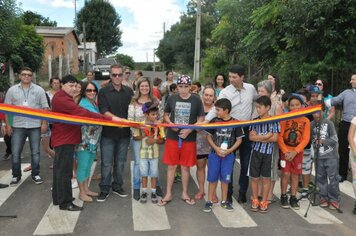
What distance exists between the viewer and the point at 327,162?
5836 mm

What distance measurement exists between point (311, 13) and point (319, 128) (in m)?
6.10

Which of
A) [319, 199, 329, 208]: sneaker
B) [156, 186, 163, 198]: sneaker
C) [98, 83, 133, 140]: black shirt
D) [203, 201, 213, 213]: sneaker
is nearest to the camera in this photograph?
[203, 201, 213, 213]: sneaker

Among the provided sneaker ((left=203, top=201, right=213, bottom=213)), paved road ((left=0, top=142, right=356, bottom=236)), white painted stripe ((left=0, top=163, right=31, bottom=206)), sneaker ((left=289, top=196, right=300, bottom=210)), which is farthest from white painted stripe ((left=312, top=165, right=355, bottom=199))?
white painted stripe ((left=0, top=163, right=31, bottom=206))

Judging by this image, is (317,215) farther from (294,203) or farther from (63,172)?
(63,172)

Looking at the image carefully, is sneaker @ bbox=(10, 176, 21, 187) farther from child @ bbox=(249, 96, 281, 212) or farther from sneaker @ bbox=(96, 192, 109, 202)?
child @ bbox=(249, 96, 281, 212)

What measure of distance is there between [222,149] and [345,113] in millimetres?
2835

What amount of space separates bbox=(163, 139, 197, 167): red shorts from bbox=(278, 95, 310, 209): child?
4.13 ft

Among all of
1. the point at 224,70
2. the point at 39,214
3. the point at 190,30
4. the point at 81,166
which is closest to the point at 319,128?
the point at 81,166

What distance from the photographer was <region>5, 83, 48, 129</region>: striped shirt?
6617mm

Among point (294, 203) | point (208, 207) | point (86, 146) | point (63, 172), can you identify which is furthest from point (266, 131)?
point (63, 172)

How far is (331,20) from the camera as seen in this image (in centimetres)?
1094

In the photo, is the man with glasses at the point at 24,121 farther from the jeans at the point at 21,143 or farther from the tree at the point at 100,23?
the tree at the point at 100,23

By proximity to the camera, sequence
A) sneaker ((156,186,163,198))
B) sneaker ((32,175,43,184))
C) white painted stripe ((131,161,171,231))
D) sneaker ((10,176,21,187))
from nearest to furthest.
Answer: white painted stripe ((131,161,171,231)), sneaker ((156,186,163,198)), sneaker ((10,176,21,187)), sneaker ((32,175,43,184))

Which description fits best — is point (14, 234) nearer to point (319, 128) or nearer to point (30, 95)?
point (30, 95)
